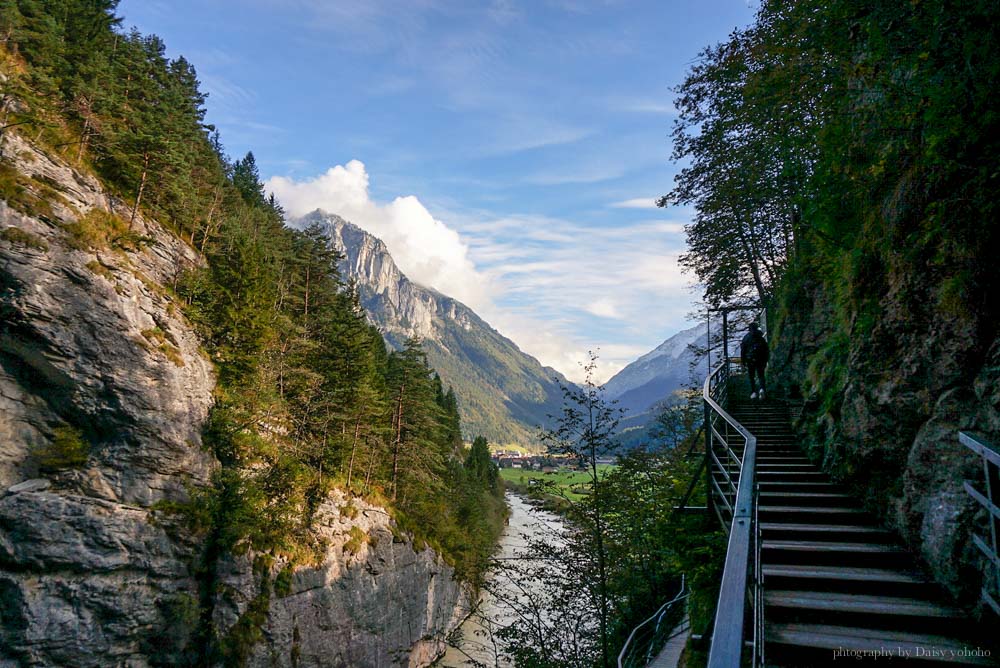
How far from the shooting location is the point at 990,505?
280 centimetres

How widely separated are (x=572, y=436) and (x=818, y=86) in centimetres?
867

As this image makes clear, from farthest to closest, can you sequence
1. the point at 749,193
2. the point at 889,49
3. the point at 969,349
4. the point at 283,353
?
the point at 283,353 < the point at 749,193 < the point at 889,49 < the point at 969,349

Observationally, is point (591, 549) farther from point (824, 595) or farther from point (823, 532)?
point (824, 595)

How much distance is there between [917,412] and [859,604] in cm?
217

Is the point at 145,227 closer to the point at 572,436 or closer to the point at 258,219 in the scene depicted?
the point at 258,219

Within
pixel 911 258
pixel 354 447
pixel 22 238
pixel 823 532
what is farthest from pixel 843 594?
pixel 354 447

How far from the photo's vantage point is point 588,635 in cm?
987

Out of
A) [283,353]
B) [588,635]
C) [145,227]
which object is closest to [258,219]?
[145,227]

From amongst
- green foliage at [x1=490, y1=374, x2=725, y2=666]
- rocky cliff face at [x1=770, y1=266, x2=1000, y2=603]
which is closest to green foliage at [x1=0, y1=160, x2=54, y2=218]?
green foliage at [x1=490, y1=374, x2=725, y2=666]

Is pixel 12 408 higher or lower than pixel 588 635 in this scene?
higher

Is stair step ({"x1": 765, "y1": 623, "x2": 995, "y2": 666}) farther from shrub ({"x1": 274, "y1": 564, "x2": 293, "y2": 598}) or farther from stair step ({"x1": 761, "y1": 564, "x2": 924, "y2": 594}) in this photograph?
shrub ({"x1": 274, "y1": 564, "x2": 293, "y2": 598})

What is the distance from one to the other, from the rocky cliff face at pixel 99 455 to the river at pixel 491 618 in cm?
397

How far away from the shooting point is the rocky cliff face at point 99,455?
16609 mm

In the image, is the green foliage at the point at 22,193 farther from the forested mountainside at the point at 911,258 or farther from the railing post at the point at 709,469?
the forested mountainside at the point at 911,258
